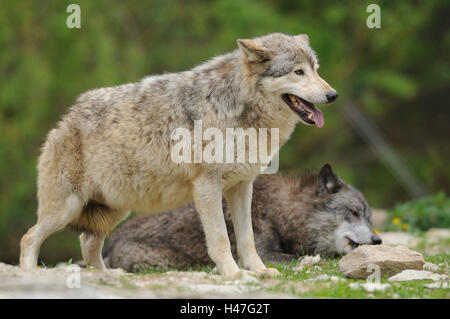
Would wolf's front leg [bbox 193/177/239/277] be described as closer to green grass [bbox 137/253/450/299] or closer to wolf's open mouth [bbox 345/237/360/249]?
green grass [bbox 137/253/450/299]

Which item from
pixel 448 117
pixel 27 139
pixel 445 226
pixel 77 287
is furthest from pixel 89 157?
pixel 448 117

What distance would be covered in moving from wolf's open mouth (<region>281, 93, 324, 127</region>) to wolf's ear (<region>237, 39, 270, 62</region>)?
407 mm

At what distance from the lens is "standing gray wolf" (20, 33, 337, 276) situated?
594 centimetres

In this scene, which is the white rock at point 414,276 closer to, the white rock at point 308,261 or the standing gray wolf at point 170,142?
the standing gray wolf at point 170,142

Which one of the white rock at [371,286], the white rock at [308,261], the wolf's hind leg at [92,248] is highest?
the wolf's hind leg at [92,248]

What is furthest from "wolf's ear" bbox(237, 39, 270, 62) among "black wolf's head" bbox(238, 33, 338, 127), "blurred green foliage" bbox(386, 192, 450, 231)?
"blurred green foliage" bbox(386, 192, 450, 231)

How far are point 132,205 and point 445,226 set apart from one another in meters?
6.10

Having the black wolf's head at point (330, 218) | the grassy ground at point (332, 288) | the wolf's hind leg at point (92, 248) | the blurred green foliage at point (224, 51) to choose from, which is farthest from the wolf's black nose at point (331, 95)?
the blurred green foliage at point (224, 51)

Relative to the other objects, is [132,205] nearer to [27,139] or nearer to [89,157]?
[89,157]

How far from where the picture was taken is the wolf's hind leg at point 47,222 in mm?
6656

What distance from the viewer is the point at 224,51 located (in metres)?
16.6

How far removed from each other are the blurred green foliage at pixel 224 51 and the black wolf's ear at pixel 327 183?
26.9 feet

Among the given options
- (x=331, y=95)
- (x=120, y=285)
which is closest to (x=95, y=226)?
(x=120, y=285)

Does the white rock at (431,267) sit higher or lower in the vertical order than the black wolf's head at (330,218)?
lower
